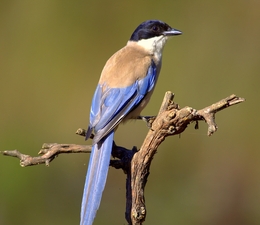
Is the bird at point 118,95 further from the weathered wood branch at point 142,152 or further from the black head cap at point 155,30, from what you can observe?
the weathered wood branch at point 142,152

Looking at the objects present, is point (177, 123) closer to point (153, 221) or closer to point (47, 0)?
point (153, 221)

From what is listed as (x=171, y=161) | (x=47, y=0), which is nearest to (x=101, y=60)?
(x=47, y=0)

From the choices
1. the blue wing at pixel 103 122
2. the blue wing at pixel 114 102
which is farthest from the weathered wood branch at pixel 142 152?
the blue wing at pixel 114 102

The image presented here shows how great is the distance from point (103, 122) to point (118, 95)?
27cm

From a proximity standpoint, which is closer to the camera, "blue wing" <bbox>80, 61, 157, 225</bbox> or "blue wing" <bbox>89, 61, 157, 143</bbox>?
"blue wing" <bbox>80, 61, 157, 225</bbox>

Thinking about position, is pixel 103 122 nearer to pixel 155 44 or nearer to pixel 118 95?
pixel 118 95

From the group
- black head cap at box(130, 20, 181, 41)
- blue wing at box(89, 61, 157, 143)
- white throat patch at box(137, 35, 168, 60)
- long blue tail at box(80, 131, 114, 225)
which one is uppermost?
black head cap at box(130, 20, 181, 41)

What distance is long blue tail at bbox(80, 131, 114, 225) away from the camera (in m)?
2.50

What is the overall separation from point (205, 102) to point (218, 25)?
72cm

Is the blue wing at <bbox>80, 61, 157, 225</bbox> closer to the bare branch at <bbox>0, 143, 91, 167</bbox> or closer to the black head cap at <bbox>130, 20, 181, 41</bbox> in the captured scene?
the bare branch at <bbox>0, 143, 91, 167</bbox>

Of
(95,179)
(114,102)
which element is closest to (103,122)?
(114,102)

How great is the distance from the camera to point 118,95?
309cm

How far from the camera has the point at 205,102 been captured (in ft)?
15.8

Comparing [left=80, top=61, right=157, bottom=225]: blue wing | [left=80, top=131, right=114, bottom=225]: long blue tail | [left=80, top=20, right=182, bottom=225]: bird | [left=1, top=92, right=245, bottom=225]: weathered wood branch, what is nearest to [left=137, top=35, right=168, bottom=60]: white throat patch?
[left=80, top=20, right=182, bottom=225]: bird
